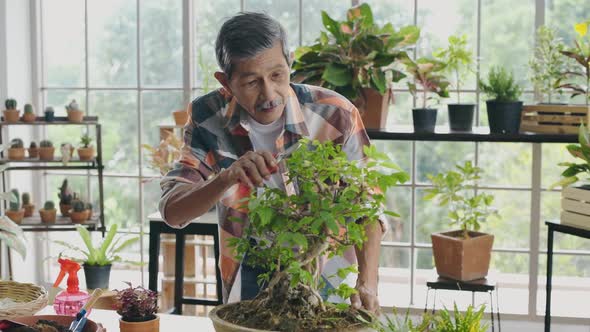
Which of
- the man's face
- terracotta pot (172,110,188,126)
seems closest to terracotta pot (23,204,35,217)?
terracotta pot (172,110,188,126)

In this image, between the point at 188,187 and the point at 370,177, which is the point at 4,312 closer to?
the point at 188,187

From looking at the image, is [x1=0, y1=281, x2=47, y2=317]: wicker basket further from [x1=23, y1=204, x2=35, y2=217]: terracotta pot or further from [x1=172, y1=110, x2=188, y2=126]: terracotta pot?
[x1=23, y1=204, x2=35, y2=217]: terracotta pot

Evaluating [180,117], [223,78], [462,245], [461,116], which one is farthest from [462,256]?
[223,78]

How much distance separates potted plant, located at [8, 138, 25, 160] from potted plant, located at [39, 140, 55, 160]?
0.11 metres

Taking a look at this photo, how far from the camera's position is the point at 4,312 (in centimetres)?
206

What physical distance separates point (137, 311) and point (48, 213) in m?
3.43

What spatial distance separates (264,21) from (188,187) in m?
0.44

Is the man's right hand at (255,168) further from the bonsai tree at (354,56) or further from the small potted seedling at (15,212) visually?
the small potted seedling at (15,212)

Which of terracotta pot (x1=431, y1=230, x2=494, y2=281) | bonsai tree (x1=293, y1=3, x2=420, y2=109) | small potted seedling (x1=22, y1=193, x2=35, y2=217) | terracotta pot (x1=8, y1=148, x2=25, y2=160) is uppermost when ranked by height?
bonsai tree (x1=293, y1=3, x2=420, y2=109)

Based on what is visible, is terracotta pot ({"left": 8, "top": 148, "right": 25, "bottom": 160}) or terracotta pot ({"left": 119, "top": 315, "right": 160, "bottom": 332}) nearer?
terracotta pot ({"left": 119, "top": 315, "right": 160, "bottom": 332})

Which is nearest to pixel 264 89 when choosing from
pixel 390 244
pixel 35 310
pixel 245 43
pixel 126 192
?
pixel 245 43

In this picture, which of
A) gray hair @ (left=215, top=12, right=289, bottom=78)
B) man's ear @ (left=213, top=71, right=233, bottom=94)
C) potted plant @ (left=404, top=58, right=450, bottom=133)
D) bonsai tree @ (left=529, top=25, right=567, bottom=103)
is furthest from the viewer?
potted plant @ (left=404, top=58, right=450, bottom=133)

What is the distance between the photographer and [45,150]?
207 inches

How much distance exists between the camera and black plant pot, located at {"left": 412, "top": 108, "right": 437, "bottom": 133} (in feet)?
14.6
